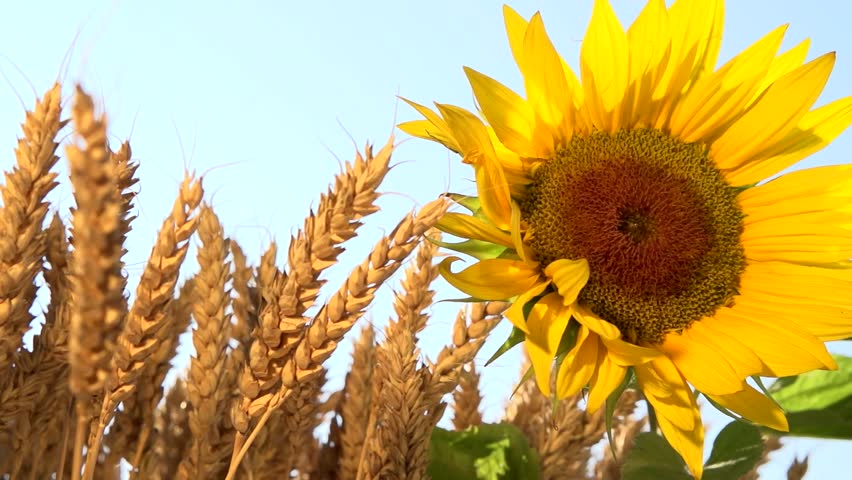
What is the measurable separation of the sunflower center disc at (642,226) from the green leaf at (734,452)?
0.96ft

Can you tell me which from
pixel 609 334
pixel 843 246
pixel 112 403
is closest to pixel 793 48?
pixel 843 246

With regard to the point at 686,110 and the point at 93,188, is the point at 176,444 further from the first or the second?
the point at 686,110

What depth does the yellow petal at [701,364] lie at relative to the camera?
5.29 feet

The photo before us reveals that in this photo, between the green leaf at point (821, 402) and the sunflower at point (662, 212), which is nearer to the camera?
the sunflower at point (662, 212)

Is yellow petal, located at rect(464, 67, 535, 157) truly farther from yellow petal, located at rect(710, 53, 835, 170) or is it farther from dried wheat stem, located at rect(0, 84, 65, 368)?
dried wheat stem, located at rect(0, 84, 65, 368)

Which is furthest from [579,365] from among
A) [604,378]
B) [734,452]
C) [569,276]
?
[734,452]

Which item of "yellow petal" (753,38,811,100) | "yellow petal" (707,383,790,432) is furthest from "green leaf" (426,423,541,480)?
"yellow petal" (753,38,811,100)

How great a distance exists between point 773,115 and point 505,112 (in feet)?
1.54

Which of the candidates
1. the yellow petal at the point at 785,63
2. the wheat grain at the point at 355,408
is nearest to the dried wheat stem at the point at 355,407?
the wheat grain at the point at 355,408

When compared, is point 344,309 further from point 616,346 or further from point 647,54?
point 647,54

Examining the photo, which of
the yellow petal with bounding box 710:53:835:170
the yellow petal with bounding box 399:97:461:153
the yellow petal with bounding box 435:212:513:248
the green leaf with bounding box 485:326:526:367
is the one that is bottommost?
the green leaf with bounding box 485:326:526:367

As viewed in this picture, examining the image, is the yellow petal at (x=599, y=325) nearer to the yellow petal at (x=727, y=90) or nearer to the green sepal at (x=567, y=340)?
the green sepal at (x=567, y=340)

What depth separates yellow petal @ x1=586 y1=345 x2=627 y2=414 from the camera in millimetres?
1572

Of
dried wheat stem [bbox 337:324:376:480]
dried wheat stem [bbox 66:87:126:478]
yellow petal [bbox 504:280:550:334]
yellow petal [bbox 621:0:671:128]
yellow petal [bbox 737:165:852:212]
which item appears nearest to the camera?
dried wheat stem [bbox 66:87:126:478]
